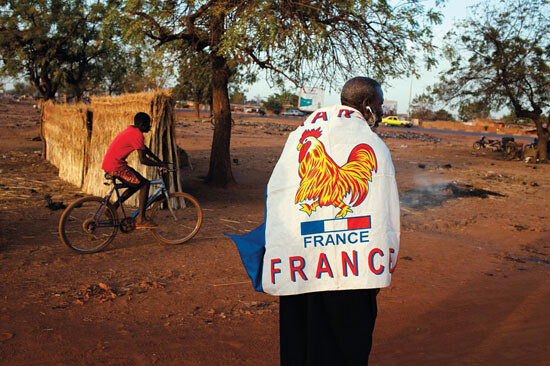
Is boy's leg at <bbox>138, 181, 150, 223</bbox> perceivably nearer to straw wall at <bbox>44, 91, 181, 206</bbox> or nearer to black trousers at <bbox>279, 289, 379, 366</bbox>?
straw wall at <bbox>44, 91, 181, 206</bbox>

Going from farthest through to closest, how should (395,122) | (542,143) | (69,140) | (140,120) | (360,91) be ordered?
(395,122), (542,143), (69,140), (140,120), (360,91)

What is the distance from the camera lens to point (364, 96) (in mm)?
2307

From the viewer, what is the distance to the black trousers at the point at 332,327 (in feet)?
7.20

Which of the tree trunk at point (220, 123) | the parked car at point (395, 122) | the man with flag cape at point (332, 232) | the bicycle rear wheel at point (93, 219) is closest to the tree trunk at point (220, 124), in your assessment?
the tree trunk at point (220, 123)

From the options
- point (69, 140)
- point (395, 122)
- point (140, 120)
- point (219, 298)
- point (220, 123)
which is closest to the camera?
point (219, 298)

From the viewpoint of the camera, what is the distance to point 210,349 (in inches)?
133

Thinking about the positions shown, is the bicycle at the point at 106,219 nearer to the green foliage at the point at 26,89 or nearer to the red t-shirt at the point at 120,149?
the red t-shirt at the point at 120,149

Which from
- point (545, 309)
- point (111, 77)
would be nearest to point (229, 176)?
point (545, 309)

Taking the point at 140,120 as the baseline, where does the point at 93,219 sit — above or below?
below

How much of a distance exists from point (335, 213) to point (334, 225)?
57 millimetres

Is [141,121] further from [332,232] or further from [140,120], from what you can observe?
[332,232]

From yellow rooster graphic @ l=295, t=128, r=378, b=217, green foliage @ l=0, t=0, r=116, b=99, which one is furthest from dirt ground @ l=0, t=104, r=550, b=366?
green foliage @ l=0, t=0, r=116, b=99

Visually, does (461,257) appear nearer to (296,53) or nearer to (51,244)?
(296,53)

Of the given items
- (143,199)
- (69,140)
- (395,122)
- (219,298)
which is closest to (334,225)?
(219,298)
